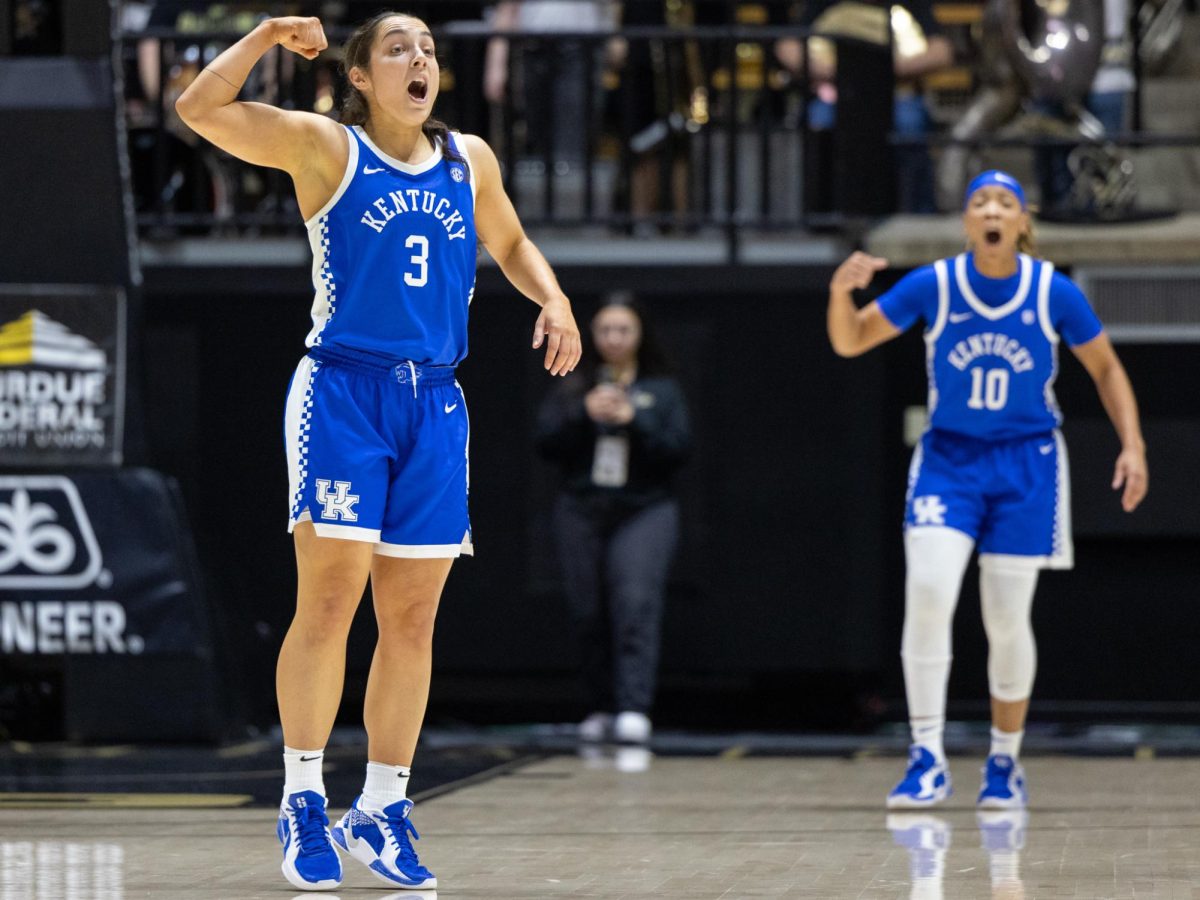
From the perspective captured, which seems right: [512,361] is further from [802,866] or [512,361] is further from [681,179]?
[802,866]

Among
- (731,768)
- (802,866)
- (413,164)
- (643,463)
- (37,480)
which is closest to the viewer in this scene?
Result: (413,164)

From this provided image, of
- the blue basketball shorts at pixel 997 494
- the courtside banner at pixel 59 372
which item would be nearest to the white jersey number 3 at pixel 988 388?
the blue basketball shorts at pixel 997 494

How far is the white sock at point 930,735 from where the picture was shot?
665 centimetres

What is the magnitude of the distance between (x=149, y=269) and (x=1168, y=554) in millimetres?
4847

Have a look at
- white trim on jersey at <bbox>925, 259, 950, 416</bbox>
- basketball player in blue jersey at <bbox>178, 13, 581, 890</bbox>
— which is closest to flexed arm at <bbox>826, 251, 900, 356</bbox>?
white trim on jersey at <bbox>925, 259, 950, 416</bbox>

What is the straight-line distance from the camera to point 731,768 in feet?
25.9

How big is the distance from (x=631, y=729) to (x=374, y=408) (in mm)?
4370

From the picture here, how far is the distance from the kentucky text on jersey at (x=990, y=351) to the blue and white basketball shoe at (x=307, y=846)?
2853mm

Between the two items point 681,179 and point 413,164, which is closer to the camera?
point 413,164

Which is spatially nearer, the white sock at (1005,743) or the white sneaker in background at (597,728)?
the white sock at (1005,743)

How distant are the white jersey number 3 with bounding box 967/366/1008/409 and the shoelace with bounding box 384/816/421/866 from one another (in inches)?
105

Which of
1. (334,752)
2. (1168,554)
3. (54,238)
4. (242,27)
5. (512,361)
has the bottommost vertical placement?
(334,752)

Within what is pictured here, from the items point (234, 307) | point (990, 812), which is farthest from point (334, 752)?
point (990, 812)

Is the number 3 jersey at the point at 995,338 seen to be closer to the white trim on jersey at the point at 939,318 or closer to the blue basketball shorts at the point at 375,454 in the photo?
the white trim on jersey at the point at 939,318
